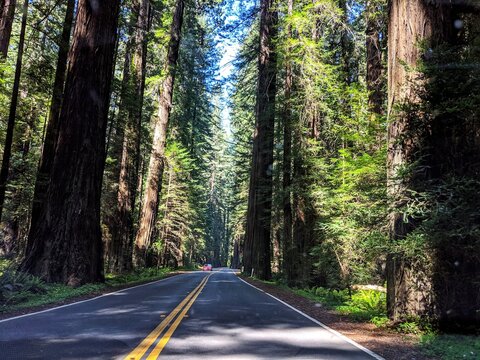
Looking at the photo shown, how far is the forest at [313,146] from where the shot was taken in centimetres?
798

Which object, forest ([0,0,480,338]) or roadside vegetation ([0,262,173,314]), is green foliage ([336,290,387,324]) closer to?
forest ([0,0,480,338])

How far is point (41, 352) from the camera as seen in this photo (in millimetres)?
5527

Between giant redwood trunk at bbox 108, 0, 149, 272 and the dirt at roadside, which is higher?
giant redwood trunk at bbox 108, 0, 149, 272

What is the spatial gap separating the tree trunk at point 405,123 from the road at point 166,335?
1812 mm

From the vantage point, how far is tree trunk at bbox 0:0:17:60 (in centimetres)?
1555

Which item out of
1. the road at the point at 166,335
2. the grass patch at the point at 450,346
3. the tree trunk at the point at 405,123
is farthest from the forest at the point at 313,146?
the road at the point at 166,335

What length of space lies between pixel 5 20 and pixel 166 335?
1559cm

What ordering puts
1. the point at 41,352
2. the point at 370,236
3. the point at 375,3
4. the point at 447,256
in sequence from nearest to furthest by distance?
1. the point at 41,352
2. the point at 447,256
3. the point at 370,236
4. the point at 375,3

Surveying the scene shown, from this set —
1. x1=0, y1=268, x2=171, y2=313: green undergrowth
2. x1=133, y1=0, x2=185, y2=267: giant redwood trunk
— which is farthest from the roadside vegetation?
x1=133, y1=0, x2=185, y2=267: giant redwood trunk

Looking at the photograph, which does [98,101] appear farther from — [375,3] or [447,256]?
[447,256]

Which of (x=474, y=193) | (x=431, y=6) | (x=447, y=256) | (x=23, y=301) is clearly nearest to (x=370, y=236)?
(x=447, y=256)

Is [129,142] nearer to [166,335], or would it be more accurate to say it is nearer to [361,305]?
[361,305]

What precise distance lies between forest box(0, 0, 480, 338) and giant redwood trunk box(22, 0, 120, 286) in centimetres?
5

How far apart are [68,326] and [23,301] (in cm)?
438
